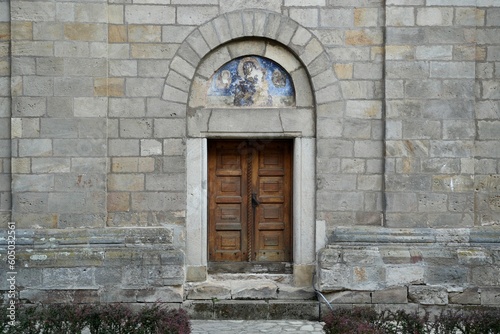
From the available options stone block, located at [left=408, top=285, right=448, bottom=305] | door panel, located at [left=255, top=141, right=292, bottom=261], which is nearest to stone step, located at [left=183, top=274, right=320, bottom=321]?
door panel, located at [left=255, top=141, right=292, bottom=261]

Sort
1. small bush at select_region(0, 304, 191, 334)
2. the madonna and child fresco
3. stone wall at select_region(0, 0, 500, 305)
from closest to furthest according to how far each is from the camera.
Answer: small bush at select_region(0, 304, 191, 334) → stone wall at select_region(0, 0, 500, 305) → the madonna and child fresco

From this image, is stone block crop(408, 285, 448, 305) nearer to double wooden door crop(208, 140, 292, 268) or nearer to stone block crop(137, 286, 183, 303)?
double wooden door crop(208, 140, 292, 268)

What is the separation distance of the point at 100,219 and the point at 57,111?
1489 mm

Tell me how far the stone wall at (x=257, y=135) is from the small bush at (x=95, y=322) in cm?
178

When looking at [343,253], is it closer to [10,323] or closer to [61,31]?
[10,323]

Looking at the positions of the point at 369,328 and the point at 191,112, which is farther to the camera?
the point at 191,112

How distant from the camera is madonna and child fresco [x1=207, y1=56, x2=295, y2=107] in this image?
8.88m

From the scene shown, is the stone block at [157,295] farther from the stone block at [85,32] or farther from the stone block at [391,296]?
the stone block at [85,32]

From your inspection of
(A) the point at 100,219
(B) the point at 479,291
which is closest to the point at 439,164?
(B) the point at 479,291

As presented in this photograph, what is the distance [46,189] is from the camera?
8461mm

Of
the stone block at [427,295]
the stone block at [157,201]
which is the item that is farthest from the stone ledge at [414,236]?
the stone block at [157,201]

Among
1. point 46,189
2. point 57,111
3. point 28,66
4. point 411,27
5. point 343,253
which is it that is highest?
point 411,27

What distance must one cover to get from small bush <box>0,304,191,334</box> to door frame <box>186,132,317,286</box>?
2234 mm

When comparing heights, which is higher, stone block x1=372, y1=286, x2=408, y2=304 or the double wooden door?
the double wooden door
